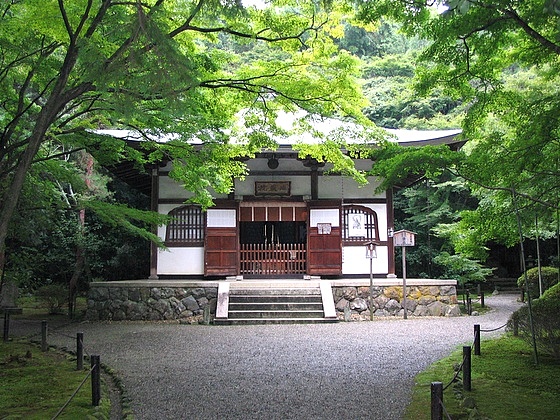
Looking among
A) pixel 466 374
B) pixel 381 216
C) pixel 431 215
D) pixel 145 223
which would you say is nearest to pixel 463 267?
pixel 431 215

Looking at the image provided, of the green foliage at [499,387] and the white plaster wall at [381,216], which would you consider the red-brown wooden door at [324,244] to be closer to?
the white plaster wall at [381,216]

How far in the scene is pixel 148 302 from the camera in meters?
12.3

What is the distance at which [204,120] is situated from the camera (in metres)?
7.71

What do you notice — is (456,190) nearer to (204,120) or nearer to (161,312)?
(161,312)

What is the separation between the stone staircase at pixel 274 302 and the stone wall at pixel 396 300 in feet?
2.01

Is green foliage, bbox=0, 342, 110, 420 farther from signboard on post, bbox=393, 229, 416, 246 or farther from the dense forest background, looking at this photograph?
signboard on post, bbox=393, 229, 416, 246

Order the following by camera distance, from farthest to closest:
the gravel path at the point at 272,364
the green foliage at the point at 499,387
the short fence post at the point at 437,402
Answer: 1. the gravel path at the point at 272,364
2. the green foliage at the point at 499,387
3. the short fence post at the point at 437,402

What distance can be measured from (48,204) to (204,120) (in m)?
4.68

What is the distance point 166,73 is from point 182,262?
386 inches

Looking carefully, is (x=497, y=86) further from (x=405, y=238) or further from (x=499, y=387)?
(x=405, y=238)

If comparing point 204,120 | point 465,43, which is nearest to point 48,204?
point 204,120

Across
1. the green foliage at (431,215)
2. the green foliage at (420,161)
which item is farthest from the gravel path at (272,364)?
the green foliage at (431,215)

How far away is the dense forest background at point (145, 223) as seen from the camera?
11.7 meters

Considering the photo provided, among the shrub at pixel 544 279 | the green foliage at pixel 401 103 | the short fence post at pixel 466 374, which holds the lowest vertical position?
the short fence post at pixel 466 374
